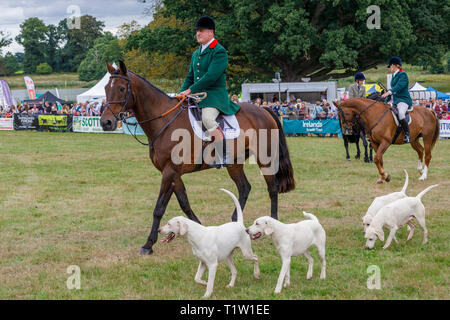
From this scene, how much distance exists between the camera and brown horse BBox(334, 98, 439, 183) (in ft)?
43.8

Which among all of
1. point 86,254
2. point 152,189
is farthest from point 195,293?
point 152,189

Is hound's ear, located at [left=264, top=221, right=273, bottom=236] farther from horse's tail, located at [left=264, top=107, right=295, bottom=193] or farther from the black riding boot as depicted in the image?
the black riding boot

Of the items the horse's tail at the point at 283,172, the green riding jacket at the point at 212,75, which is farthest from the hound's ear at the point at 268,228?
the horse's tail at the point at 283,172

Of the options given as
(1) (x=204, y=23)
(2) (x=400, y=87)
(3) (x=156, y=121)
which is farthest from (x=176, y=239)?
(2) (x=400, y=87)

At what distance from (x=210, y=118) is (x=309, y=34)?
2699 centimetres

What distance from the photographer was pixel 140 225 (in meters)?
9.14

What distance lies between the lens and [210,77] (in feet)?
25.2

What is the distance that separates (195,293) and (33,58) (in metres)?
105

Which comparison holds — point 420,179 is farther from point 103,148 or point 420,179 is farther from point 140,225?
point 103,148

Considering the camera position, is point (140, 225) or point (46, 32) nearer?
point (140, 225)

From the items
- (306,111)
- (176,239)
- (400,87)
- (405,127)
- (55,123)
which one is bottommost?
(176,239)

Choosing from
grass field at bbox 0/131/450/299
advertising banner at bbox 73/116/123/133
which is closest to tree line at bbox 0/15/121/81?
advertising banner at bbox 73/116/123/133

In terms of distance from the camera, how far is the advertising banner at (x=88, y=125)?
32.6m

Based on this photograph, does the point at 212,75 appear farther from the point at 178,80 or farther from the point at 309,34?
the point at 178,80
